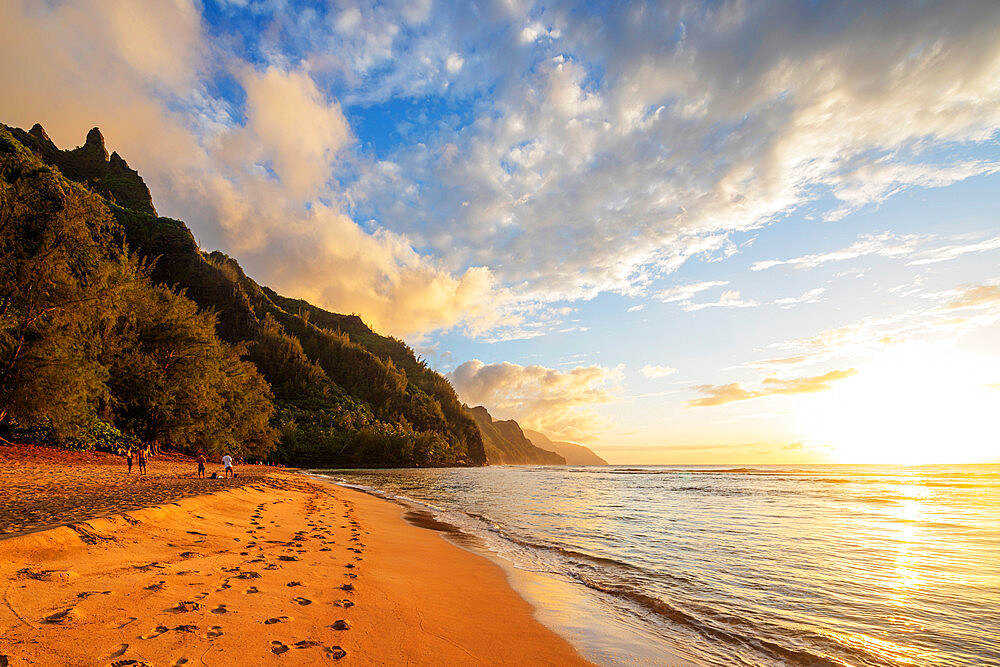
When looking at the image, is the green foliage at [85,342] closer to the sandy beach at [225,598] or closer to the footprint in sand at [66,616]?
the sandy beach at [225,598]

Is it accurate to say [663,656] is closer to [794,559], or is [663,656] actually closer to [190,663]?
[190,663]

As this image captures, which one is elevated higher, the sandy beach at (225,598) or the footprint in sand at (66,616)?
the footprint in sand at (66,616)

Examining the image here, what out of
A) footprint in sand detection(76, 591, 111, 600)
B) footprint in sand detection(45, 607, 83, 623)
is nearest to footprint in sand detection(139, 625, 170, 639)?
footprint in sand detection(45, 607, 83, 623)

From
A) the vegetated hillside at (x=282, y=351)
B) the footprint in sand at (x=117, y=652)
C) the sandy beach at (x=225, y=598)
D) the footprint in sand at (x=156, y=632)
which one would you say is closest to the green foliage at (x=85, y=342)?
the sandy beach at (x=225, y=598)


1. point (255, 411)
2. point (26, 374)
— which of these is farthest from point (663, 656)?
point (255, 411)

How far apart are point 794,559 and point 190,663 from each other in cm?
1424

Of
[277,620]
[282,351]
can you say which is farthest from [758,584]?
[282,351]

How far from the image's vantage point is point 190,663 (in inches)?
158

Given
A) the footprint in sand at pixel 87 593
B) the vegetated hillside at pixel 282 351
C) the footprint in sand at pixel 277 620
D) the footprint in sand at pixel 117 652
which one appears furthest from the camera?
the vegetated hillside at pixel 282 351

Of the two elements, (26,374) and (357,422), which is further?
(357,422)

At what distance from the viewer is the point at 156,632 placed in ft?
14.7

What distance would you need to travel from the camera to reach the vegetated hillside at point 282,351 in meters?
101

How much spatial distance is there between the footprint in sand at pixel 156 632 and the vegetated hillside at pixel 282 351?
288ft

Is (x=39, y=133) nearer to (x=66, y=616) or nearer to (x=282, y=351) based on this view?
(x=282, y=351)
